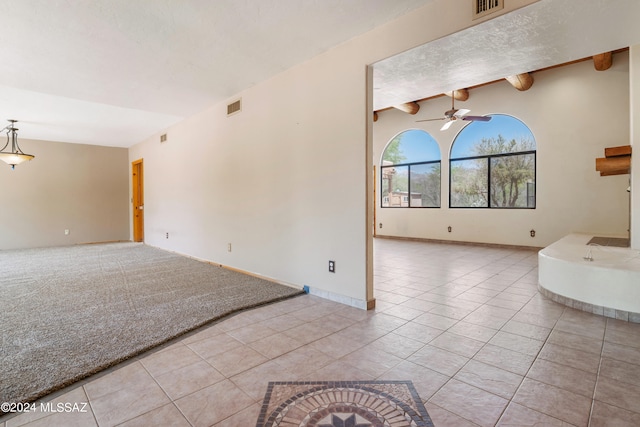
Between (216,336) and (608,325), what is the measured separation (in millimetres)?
3305

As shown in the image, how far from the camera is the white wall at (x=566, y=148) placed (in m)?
5.69

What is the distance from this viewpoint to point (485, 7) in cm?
235

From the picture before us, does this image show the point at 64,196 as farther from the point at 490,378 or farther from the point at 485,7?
the point at 490,378

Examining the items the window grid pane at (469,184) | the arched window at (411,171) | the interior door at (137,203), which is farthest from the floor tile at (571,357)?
the interior door at (137,203)

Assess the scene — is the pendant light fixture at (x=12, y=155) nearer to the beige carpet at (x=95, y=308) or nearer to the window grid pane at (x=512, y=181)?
the beige carpet at (x=95, y=308)

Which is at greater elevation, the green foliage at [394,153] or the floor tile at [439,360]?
the green foliage at [394,153]

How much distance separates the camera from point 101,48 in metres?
3.26

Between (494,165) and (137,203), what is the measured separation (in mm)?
9382

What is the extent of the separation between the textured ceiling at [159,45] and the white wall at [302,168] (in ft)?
0.72

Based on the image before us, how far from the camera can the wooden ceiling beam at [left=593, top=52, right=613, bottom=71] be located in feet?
16.7

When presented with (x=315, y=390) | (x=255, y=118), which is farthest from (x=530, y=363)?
(x=255, y=118)

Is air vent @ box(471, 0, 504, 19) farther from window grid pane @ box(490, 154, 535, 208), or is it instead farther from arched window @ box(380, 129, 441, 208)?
arched window @ box(380, 129, 441, 208)

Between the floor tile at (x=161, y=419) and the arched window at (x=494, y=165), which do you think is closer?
the floor tile at (x=161, y=419)

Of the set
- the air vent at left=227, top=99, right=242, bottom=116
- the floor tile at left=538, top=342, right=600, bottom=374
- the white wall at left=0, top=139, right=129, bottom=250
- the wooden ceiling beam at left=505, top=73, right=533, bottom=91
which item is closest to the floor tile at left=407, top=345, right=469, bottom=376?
the floor tile at left=538, top=342, right=600, bottom=374
